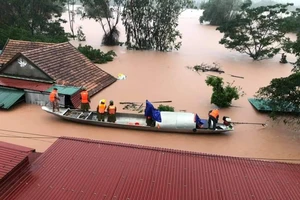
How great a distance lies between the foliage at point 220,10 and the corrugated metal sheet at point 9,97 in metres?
32.0

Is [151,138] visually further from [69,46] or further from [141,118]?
[69,46]

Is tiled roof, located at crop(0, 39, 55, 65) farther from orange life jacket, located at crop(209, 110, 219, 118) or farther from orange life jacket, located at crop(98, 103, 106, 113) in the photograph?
orange life jacket, located at crop(209, 110, 219, 118)

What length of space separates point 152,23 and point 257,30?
8511 mm

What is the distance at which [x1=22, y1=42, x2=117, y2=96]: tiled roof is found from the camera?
13289mm

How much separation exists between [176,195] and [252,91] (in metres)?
11.6

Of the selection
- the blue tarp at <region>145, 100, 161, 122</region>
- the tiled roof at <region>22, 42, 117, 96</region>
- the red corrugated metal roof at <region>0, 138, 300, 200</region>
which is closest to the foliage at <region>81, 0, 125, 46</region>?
the tiled roof at <region>22, 42, 117, 96</region>

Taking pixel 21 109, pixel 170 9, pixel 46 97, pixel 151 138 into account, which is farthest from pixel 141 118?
pixel 170 9

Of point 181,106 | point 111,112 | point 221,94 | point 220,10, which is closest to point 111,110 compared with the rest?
point 111,112

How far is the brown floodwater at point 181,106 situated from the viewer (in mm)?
10242

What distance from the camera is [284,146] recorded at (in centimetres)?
1027

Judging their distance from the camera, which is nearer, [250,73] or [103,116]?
[103,116]

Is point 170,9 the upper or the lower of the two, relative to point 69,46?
upper

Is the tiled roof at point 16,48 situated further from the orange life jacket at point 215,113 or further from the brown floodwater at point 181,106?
the orange life jacket at point 215,113

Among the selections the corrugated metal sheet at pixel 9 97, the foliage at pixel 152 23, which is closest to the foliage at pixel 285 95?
the corrugated metal sheet at pixel 9 97
